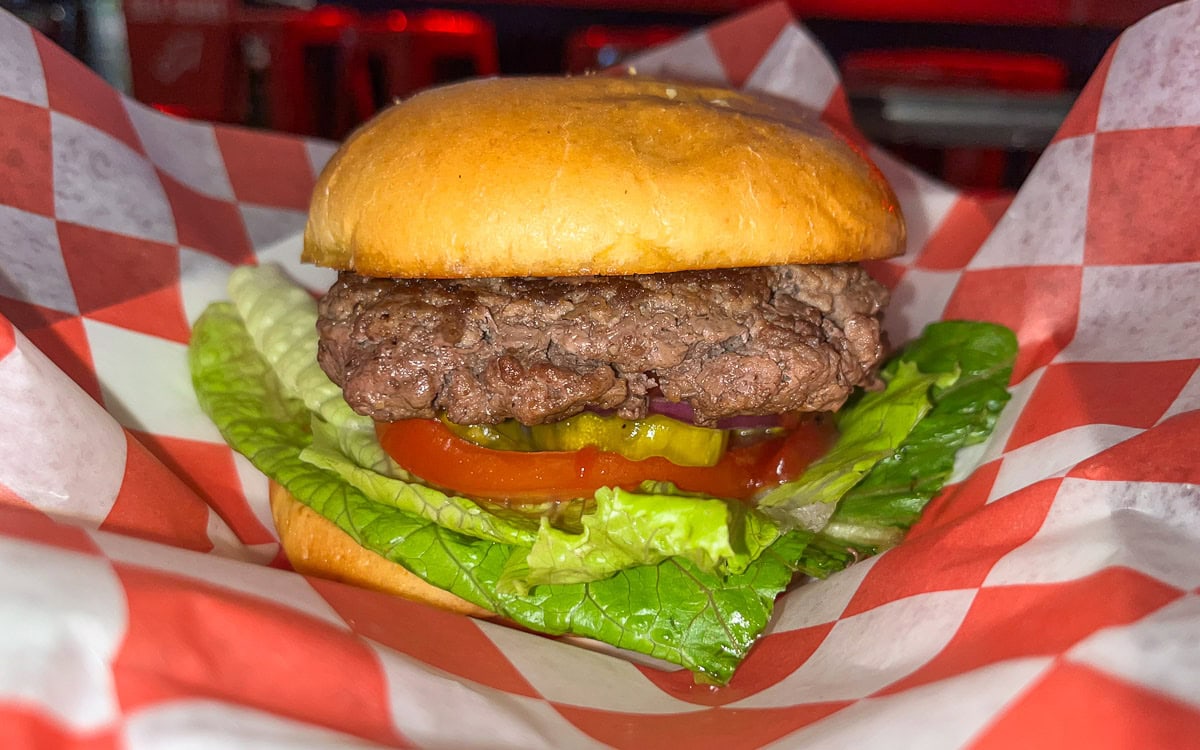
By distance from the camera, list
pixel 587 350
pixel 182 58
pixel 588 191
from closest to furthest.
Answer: pixel 588 191, pixel 587 350, pixel 182 58

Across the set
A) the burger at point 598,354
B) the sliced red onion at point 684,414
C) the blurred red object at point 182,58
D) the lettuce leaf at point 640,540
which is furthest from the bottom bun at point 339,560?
the blurred red object at point 182,58

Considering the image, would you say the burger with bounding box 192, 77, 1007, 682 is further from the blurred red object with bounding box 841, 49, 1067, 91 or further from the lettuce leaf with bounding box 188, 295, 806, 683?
the blurred red object with bounding box 841, 49, 1067, 91

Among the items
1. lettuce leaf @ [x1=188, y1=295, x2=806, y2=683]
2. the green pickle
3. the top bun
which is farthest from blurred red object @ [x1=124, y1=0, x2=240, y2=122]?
the green pickle

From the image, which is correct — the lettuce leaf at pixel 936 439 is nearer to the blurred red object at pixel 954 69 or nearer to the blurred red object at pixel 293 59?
the blurred red object at pixel 293 59

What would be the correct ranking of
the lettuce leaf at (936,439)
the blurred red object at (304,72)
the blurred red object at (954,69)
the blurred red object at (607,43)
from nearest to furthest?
the lettuce leaf at (936,439)
the blurred red object at (304,72)
the blurred red object at (954,69)
the blurred red object at (607,43)

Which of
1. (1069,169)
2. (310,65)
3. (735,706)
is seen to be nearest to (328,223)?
(735,706)

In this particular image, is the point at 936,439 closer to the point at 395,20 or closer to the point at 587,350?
the point at 587,350

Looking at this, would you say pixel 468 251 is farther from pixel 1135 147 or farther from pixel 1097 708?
pixel 1135 147

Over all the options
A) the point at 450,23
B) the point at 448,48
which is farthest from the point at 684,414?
the point at 450,23
